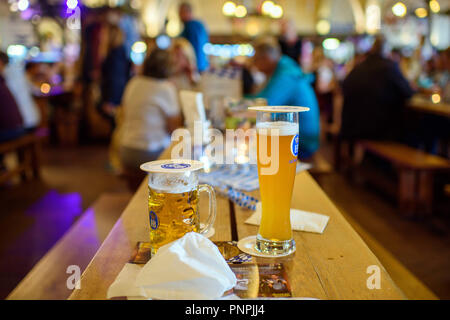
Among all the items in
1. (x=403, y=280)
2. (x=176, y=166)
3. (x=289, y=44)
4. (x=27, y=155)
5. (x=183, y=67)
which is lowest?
(x=403, y=280)

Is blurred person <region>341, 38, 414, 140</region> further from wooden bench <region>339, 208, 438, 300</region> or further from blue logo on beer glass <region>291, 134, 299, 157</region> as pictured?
blue logo on beer glass <region>291, 134, 299, 157</region>

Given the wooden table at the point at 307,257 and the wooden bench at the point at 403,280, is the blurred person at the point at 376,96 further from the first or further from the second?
the wooden table at the point at 307,257

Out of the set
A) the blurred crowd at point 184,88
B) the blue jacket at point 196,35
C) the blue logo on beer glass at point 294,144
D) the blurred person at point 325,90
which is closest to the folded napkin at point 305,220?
the blue logo on beer glass at point 294,144

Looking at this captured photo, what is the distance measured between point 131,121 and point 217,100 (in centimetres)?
143

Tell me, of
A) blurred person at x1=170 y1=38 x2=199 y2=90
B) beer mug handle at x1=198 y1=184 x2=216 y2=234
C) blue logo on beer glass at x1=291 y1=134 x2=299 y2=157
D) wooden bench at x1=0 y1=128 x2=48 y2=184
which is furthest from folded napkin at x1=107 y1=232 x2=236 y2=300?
wooden bench at x1=0 y1=128 x2=48 y2=184

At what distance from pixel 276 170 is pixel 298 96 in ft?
7.64

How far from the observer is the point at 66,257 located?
2.06 metres

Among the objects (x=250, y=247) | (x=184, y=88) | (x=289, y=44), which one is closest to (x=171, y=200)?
(x=250, y=247)

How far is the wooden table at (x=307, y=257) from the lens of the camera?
34.2 inches

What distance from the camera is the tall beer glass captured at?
101 cm

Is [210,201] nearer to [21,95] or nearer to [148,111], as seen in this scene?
[148,111]

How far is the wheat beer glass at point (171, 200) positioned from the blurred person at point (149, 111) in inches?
92.7

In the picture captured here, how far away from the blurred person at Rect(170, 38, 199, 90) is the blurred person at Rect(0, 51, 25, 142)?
1635mm
